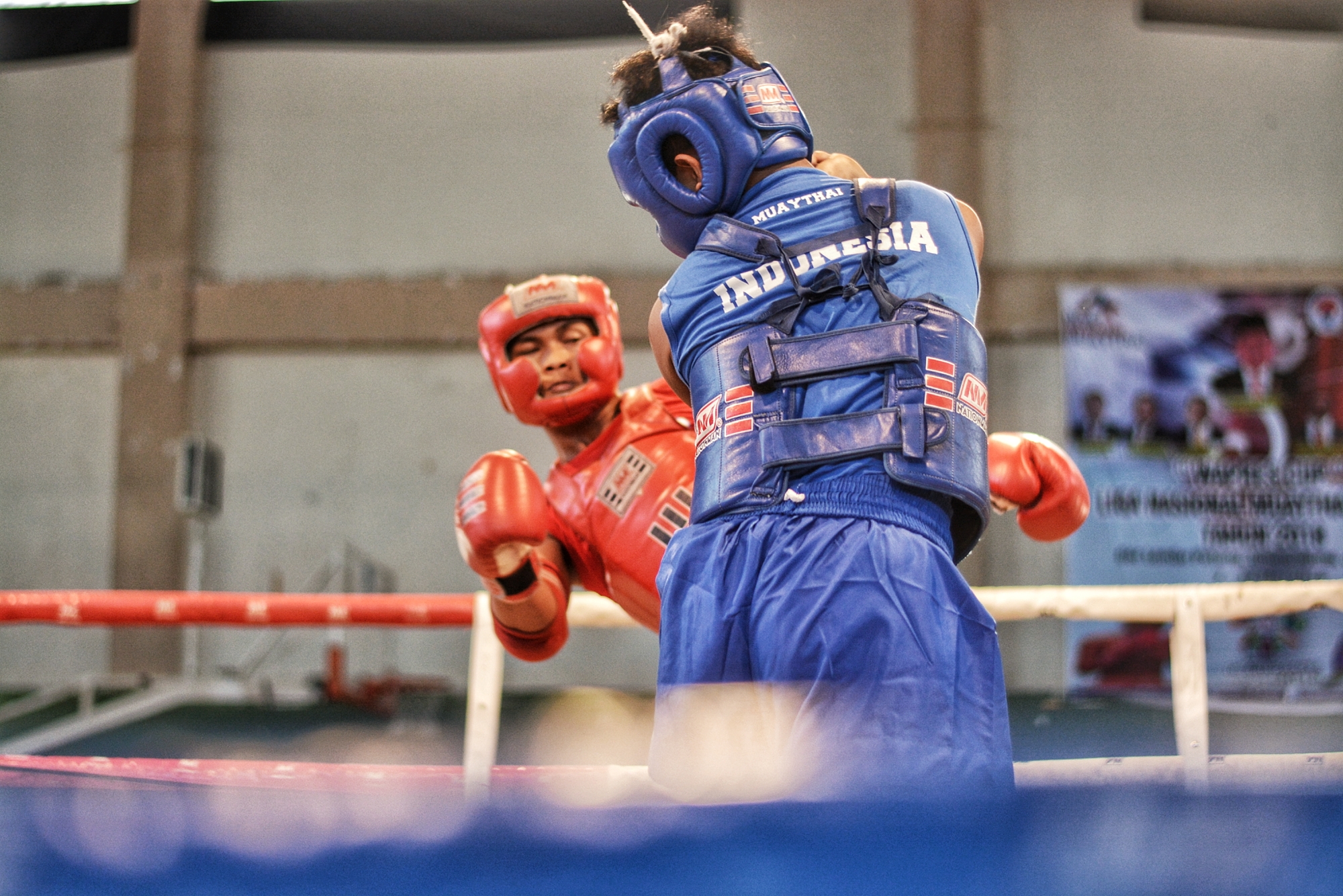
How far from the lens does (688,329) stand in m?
1.54

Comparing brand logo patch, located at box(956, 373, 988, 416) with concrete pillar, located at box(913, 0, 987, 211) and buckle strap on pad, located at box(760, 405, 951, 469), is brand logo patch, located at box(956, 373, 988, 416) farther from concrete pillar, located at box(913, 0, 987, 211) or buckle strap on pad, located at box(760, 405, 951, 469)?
concrete pillar, located at box(913, 0, 987, 211)

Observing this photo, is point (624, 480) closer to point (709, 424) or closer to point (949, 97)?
point (709, 424)

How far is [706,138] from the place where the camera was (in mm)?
1556

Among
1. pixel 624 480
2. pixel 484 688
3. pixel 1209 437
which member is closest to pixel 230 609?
pixel 484 688

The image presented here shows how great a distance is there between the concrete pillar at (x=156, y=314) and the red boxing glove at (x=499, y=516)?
6075 millimetres

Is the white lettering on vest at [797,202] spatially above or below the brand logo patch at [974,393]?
above

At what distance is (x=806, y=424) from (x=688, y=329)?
0.86ft

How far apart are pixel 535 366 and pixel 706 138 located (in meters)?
0.96

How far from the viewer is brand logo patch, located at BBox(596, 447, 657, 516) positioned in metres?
2.28

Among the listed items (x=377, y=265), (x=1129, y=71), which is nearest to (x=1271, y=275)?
(x=1129, y=71)

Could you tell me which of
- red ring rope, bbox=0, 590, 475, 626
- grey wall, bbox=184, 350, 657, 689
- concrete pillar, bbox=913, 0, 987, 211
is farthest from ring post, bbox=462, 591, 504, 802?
concrete pillar, bbox=913, 0, 987, 211

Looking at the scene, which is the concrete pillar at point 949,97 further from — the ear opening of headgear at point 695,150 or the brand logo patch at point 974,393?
the brand logo patch at point 974,393

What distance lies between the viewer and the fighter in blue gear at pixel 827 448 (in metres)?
1.24

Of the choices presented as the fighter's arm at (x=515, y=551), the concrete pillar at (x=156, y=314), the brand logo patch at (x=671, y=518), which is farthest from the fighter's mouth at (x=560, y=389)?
the concrete pillar at (x=156, y=314)
